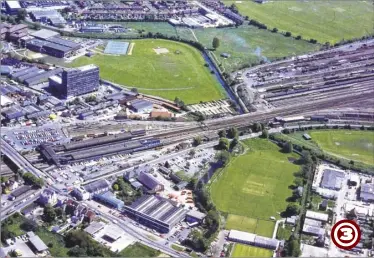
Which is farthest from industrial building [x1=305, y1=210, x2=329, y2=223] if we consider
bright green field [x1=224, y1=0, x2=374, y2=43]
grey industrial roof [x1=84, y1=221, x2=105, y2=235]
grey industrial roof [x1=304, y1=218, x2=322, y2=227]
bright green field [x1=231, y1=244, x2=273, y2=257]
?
bright green field [x1=224, y1=0, x2=374, y2=43]

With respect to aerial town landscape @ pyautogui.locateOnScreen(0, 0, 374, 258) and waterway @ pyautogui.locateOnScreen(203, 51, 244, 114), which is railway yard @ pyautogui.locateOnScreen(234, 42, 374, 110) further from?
waterway @ pyautogui.locateOnScreen(203, 51, 244, 114)

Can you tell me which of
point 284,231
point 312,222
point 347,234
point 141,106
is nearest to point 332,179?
point 312,222

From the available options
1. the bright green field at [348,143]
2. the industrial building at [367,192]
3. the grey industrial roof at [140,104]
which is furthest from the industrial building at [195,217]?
the grey industrial roof at [140,104]

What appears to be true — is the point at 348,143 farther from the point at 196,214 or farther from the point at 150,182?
the point at 150,182

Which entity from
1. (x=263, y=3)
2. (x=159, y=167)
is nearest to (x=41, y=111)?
(x=159, y=167)

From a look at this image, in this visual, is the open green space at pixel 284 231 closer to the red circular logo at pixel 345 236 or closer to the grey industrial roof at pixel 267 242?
the grey industrial roof at pixel 267 242
